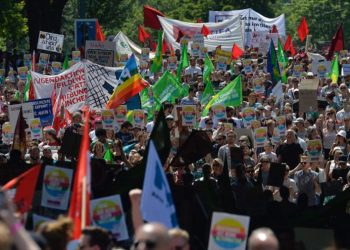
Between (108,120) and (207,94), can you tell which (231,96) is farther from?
(108,120)

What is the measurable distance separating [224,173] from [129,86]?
806 cm

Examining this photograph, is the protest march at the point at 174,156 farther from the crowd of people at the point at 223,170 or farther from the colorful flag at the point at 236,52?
the colorful flag at the point at 236,52

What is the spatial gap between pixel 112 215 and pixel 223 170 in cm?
285

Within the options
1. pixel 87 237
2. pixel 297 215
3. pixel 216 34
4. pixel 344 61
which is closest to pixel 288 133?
pixel 297 215

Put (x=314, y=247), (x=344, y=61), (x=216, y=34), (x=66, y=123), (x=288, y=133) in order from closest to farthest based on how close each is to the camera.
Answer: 1. (x=314, y=247)
2. (x=288, y=133)
3. (x=66, y=123)
4. (x=344, y=61)
5. (x=216, y=34)

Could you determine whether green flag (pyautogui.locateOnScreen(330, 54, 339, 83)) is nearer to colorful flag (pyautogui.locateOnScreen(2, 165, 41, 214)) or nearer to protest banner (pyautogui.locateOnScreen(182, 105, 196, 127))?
protest banner (pyautogui.locateOnScreen(182, 105, 196, 127))

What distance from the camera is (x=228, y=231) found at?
30.7 ft

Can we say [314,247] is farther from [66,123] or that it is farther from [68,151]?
[66,123]

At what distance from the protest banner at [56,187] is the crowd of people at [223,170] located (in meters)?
0.13

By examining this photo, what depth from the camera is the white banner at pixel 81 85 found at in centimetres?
2119

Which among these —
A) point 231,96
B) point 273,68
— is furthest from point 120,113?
point 273,68

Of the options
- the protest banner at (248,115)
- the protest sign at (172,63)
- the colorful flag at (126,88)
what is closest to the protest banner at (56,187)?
the protest banner at (248,115)

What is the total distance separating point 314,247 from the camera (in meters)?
10.6

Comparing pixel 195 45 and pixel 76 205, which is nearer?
pixel 76 205
